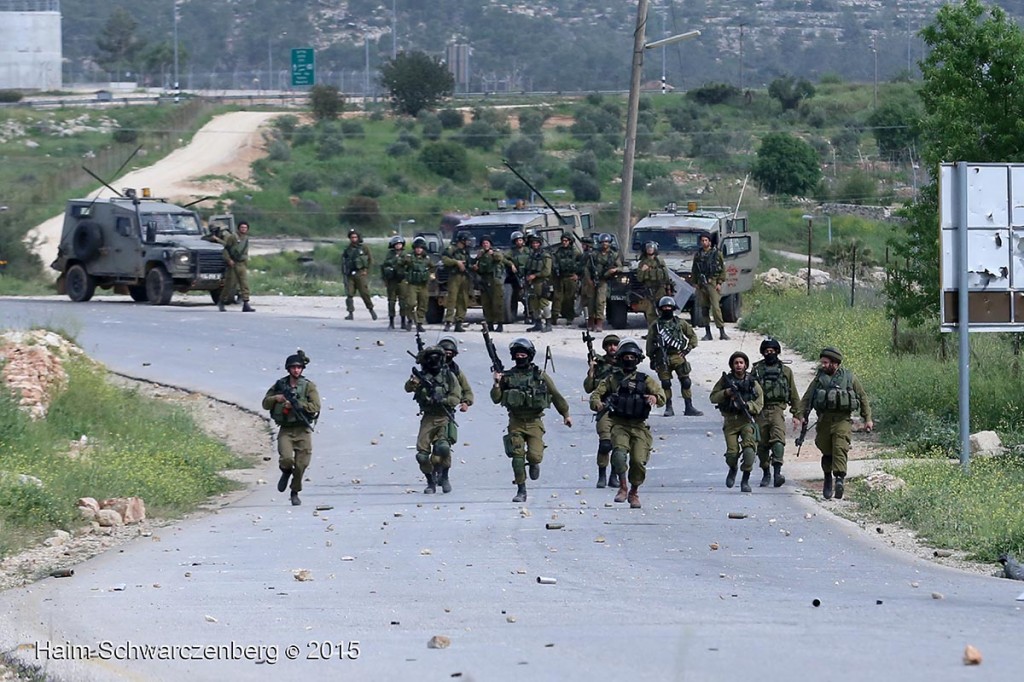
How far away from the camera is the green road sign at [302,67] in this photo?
94000 mm

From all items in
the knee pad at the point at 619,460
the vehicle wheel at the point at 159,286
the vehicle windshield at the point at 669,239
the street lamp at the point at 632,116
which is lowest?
the knee pad at the point at 619,460

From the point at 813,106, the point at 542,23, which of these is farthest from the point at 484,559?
the point at 542,23

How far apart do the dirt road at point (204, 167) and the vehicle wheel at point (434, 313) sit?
25380 mm

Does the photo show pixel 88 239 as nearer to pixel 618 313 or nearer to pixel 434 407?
pixel 618 313

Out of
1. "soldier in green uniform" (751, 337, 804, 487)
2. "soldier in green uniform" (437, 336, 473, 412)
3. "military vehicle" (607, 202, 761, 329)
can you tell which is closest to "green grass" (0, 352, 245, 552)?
"soldier in green uniform" (437, 336, 473, 412)

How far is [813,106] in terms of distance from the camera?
8706cm

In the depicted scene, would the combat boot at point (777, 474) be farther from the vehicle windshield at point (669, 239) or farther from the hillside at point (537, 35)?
the hillside at point (537, 35)

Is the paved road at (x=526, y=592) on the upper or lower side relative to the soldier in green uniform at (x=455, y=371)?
lower

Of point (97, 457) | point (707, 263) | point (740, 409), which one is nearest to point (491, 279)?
point (707, 263)

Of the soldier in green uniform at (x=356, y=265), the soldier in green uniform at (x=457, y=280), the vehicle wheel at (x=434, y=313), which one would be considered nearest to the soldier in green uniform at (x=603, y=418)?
the soldier in green uniform at (x=457, y=280)

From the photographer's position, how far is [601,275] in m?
26.5

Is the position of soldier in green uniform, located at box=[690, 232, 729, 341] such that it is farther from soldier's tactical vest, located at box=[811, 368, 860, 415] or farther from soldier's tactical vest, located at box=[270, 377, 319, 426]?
soldier's tactical vest, located at box=[270, 377, 319, 426]

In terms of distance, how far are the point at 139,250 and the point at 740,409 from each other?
774 inches

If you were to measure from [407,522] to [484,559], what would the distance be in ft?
7.04
